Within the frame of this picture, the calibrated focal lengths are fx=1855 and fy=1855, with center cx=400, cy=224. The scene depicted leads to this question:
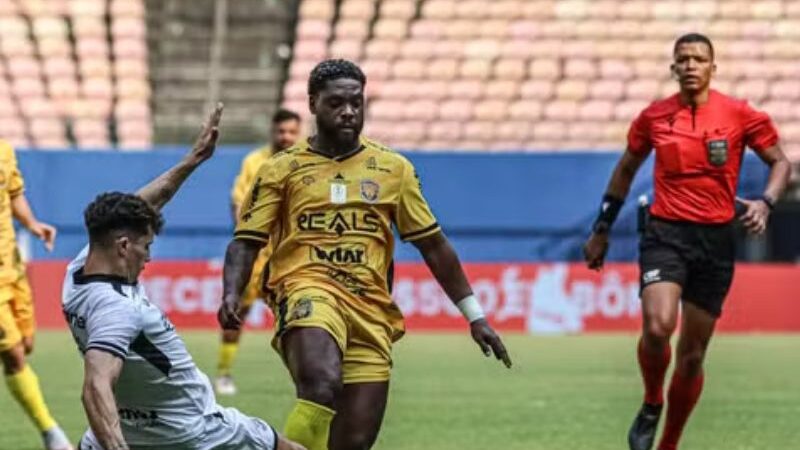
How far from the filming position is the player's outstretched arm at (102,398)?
6473 mm

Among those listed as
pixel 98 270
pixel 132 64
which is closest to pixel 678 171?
pixel 98 270

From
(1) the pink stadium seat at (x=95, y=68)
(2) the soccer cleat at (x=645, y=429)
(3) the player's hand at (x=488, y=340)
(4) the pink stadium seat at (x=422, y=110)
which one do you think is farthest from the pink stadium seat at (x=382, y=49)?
(3) the player's hand at (x=488, y=340)

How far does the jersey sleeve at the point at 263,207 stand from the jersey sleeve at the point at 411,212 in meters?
0.56

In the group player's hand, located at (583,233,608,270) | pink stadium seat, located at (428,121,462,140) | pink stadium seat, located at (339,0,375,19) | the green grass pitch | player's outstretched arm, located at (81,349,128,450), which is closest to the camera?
player's outstretched arm, located at (81,349,128,450)

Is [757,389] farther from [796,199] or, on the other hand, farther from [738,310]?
[796,199]

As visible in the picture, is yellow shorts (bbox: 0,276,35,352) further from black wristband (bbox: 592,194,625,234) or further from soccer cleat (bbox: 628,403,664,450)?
soccer cleat (bbox: 628,403,664,450)

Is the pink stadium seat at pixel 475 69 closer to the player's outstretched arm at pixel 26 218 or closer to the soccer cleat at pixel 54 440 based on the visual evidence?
the player's outstretched arm at pixel 26 218

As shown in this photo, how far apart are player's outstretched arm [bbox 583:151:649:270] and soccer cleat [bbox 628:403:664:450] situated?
0.96 metres

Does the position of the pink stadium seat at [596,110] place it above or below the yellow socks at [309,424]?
below

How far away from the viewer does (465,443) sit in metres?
11.8

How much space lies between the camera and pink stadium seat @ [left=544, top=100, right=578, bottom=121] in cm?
3139

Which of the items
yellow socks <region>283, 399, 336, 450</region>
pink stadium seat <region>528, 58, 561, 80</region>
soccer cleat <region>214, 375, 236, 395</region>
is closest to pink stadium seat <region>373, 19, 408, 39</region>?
pink stadium seat <region>528, 58, 561, 80</region>

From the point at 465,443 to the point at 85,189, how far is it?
16287mm

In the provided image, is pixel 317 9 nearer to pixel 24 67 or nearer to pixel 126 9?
pixel 126 9
